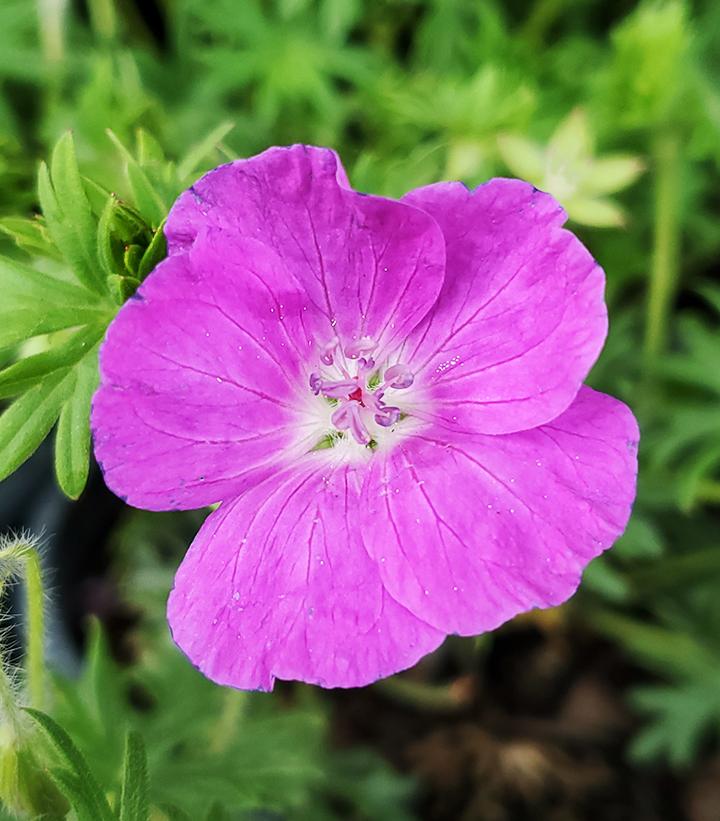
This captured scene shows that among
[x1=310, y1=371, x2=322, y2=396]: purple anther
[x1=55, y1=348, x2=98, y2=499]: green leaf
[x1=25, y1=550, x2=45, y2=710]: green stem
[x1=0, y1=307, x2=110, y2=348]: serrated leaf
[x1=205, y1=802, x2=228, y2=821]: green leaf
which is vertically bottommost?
[x1=205, y1=802, x2=228, y2=821]: green leaf

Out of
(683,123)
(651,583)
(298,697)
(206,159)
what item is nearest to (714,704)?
(651,583)

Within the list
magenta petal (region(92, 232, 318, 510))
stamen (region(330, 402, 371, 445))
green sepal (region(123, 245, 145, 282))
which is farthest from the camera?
stamen (region(330, 402, 371, 445))

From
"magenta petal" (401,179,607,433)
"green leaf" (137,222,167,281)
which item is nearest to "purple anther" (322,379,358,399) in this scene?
"magenta petal" (401,179,607,433)

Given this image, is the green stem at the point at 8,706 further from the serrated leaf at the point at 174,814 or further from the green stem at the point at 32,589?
the serrated leaf at the point at 174,814

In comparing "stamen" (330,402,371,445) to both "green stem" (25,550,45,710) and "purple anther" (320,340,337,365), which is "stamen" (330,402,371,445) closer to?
"purple anther" (320,340,337,365)

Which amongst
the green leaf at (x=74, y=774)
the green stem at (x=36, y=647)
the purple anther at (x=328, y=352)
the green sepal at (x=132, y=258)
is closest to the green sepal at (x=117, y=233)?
the green sepal at (x=132, y=258)

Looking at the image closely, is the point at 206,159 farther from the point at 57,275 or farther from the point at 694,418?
the point at 694,418
